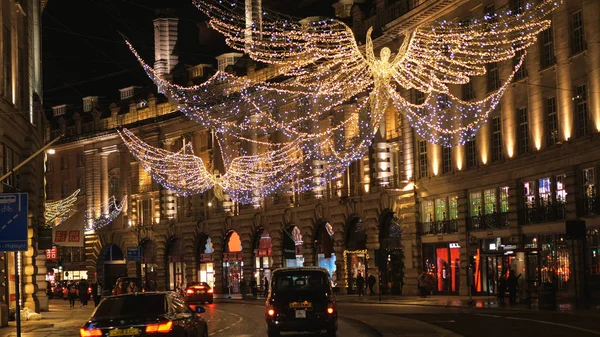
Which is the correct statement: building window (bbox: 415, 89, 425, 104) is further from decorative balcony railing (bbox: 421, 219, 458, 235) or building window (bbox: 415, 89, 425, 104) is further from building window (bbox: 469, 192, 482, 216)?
decorative balcony railing (bbox: 421, 219, 458, 235)

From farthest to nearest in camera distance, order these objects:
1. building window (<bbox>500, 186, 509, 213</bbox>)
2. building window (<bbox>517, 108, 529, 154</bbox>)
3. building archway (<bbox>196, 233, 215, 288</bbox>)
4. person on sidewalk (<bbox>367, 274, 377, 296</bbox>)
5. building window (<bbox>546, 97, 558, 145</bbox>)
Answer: building archway (<bbox>196, 233, 215, 288</bbox>) < person on sidewalk (<bbox>367, 274, 377, 296</bbox>) < building window (<bbox>500, 186, 509, 213</bbox>) < building window (<bbox>517, 108, 529, 154</bbox>) < building window (<bbox>546, 97, 558, 145</bbox>)

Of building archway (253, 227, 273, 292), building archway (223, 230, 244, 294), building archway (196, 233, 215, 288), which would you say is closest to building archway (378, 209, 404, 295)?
building archway (253, 227, 273, 292)

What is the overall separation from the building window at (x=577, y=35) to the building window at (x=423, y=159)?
52.0ft

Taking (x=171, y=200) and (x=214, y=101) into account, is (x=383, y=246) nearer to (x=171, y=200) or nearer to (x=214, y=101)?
(x=214, y=101)

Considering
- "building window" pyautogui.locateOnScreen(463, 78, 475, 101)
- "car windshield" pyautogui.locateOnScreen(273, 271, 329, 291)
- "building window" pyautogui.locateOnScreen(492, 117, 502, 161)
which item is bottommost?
"car windshield" pyautogui.locateOnScreen(273, 271, 329, 291)

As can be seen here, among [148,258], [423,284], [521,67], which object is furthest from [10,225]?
[148,258]

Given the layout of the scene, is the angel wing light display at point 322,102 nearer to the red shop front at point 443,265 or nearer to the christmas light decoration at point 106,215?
the red shop front at point 443,265

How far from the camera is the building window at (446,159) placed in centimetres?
6241

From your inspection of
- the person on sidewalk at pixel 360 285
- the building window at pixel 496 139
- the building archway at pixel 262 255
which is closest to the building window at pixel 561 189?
the building window at pixel 496 139

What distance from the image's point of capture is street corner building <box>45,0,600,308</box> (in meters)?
50.5

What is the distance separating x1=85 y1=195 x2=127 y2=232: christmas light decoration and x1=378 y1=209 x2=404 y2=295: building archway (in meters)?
40.2

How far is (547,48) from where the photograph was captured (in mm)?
52969

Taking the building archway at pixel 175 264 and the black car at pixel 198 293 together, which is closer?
the black car at pixel 198 293

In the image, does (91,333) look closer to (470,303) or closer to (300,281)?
(300,281)
